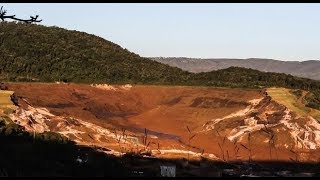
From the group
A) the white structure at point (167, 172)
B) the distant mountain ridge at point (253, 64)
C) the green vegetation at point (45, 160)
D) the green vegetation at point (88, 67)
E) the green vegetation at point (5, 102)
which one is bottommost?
the white structure at point (167, 172)

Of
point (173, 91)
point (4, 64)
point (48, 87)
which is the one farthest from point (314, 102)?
point (4, 64)

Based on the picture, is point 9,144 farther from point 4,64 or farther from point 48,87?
point 4,64

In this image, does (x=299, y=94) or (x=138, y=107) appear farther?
(x=138, y=107)

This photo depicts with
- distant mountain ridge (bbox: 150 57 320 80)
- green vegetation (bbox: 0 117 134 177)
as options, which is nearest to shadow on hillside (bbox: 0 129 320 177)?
green vegetation (bbox: 0 117 134 177)

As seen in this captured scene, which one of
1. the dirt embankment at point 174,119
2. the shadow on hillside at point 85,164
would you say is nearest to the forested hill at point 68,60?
the dirt embankment at point 174,119

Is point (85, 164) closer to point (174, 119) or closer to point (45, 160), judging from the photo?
point (45, 160)

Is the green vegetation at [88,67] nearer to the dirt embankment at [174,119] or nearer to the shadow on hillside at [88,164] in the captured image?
the dirt embankment at [174,119]
